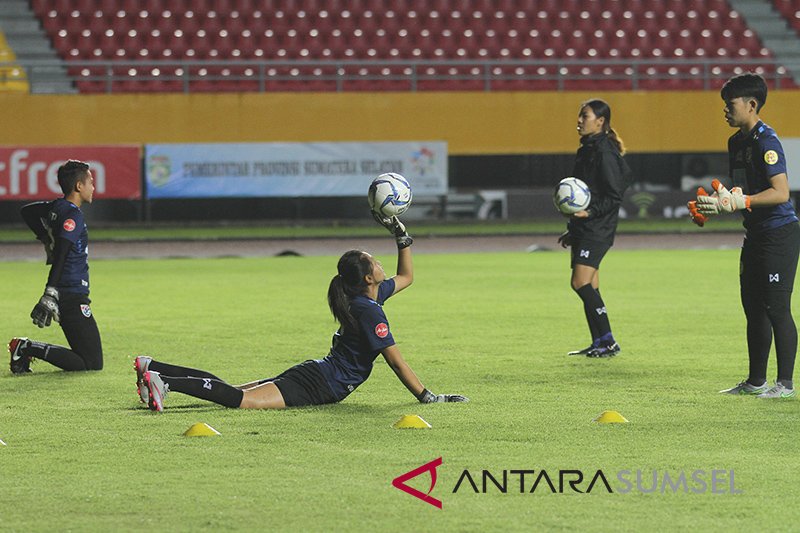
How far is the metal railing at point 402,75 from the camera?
30.2m

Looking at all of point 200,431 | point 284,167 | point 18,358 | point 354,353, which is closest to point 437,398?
point 354,353

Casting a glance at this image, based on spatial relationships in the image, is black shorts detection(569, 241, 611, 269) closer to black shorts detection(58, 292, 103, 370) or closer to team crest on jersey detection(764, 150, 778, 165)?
team crest on jersey detection(764, 150, 778, 165)

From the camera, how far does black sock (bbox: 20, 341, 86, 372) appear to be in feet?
36.0

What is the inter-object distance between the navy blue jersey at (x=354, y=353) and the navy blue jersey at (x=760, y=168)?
103 inches

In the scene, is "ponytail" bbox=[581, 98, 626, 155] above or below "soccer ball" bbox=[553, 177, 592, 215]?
above

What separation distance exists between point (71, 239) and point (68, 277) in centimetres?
35

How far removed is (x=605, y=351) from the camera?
1191 cm

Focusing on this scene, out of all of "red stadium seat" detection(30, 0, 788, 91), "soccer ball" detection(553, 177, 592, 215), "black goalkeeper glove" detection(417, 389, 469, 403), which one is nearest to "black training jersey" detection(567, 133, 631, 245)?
"soccer ball" detection(553, 177, 592, 215)

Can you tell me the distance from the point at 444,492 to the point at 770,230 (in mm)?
3833

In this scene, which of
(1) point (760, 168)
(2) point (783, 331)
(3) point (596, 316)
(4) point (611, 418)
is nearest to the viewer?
(4) point (611, 418)

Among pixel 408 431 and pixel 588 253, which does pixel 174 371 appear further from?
pixel 588 253

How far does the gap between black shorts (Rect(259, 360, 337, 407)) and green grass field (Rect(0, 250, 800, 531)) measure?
4.8 inches

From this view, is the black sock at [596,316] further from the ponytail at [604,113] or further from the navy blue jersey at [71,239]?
the navy blue jersey at [71,239]

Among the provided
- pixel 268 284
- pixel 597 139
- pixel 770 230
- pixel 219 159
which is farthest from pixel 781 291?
pixel 219 159
